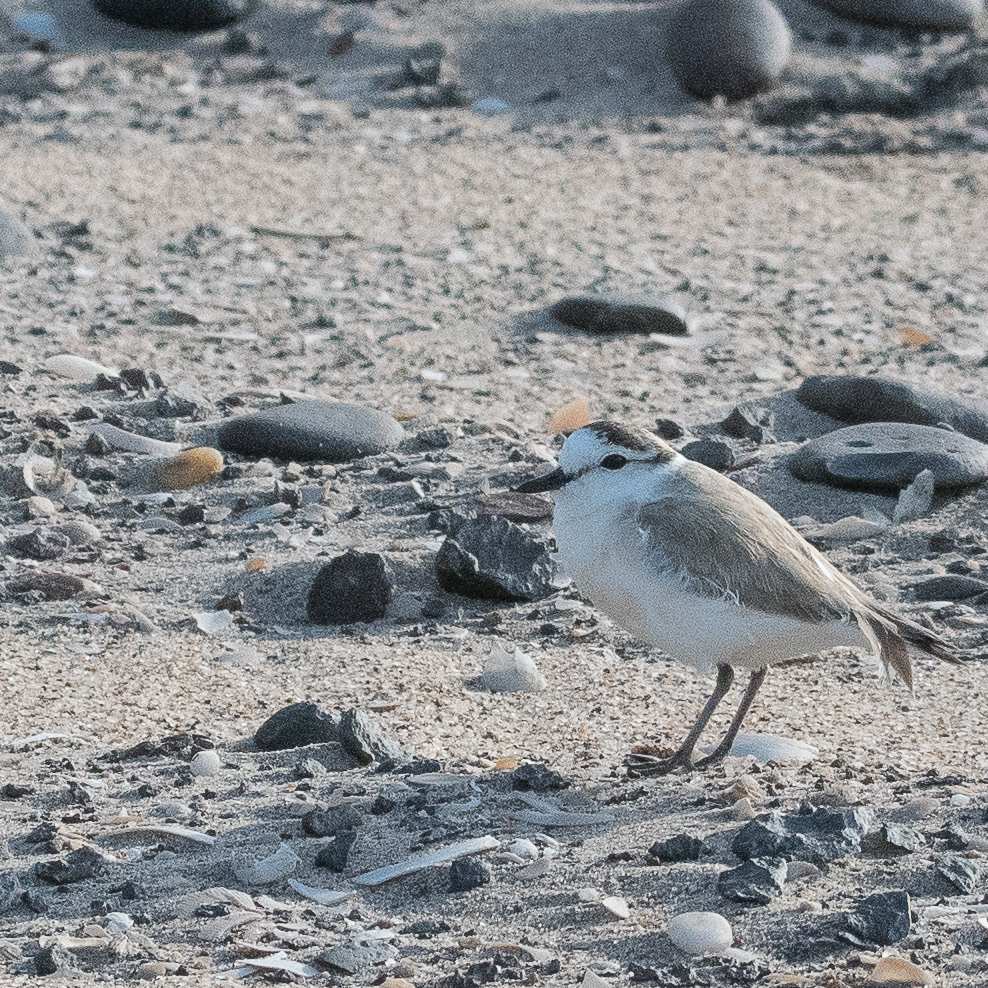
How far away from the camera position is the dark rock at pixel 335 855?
359 cm

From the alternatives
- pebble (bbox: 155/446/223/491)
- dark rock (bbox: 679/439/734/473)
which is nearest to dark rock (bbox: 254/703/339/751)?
pebble (bbox: 155/446/223/491)

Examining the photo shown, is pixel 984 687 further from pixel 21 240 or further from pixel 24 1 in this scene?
pixel 24 1

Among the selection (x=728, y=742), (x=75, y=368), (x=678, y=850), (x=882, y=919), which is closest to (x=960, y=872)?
(x=882, y=919)

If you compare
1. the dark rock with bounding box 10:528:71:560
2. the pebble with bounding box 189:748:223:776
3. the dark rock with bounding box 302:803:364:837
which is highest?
the dark rock with bounding box 302:803:364:837

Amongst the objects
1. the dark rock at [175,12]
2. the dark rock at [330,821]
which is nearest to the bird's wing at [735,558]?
the dark rock at [330,821]

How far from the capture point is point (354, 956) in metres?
3.17

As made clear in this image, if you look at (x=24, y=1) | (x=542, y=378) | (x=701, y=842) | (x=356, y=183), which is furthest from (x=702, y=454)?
(x=24, y=1)

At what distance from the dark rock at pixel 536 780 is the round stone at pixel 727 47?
8.89m

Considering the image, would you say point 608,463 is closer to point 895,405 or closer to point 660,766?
point 660,766

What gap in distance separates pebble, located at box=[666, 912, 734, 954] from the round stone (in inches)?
379

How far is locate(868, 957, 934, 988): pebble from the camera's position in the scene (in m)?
3.02

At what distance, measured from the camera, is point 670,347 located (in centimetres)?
780

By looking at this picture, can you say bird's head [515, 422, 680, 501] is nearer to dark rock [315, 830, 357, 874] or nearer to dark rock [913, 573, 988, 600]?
dark rock [315, 830, 357, 874]

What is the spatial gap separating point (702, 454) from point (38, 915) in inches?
148
